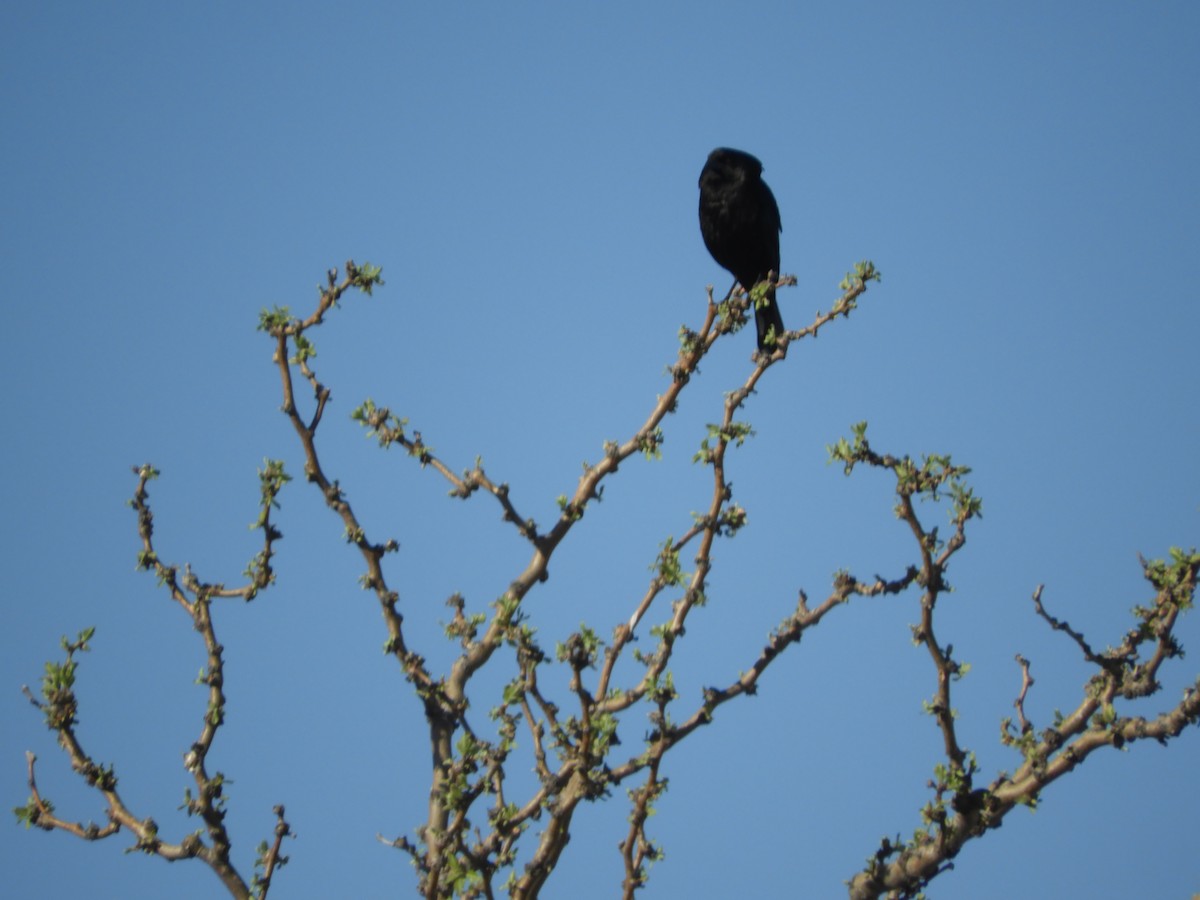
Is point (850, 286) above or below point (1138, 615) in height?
above

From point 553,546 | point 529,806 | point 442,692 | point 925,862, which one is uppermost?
point 553,546

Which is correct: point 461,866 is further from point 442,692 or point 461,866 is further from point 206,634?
point 206,634

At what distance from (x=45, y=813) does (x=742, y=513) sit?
2920 mm

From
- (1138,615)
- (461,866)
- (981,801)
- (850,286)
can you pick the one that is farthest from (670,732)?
(850,286)

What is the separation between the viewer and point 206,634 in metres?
5.09

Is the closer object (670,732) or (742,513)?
(670,732)

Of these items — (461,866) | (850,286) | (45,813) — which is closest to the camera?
(461,866)

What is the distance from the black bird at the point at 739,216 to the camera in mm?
10344

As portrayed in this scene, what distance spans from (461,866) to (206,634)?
1660mm

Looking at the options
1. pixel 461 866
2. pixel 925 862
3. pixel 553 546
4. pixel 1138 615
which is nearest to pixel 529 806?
pixel 461 866

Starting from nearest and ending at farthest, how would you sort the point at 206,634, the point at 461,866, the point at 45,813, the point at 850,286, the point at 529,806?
the point at 461,866
the point at 529,806
the point at 45,813
the point at 206,634
the point at 850,286

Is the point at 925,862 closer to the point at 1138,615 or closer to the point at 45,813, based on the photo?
the point at 1138,615

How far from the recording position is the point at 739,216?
33.8ft

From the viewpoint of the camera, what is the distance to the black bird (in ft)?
33.9
